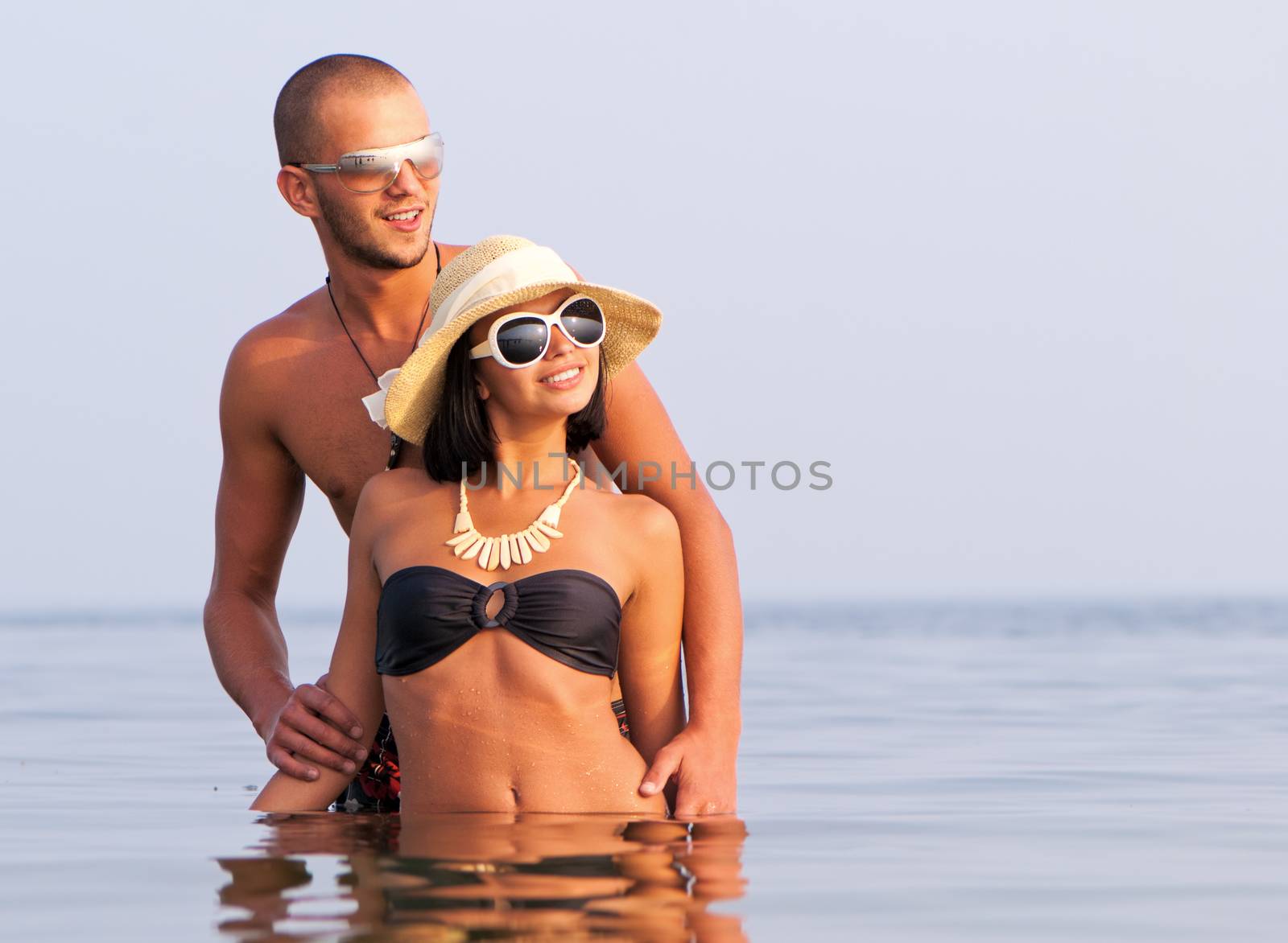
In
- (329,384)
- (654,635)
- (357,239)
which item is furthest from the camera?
(329,384)

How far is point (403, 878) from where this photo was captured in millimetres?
3533

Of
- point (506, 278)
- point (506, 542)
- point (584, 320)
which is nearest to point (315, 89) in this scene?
point (506, 278)

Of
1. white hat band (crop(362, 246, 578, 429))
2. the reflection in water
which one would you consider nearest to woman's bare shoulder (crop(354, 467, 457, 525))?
white hat band (crop(362, 246, 578, 429))

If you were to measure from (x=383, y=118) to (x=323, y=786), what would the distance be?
6.40ft

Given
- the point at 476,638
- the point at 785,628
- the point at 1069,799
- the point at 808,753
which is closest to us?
the point at 476,638

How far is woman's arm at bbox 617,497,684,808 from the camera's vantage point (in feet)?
14.1

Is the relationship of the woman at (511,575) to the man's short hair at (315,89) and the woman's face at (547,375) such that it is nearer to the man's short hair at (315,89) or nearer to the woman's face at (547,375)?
the woman's face at (547,375)

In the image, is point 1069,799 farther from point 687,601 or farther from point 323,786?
point 323,786

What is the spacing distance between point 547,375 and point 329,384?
46.2 inches

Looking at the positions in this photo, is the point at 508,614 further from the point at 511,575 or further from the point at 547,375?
the point at 547,375

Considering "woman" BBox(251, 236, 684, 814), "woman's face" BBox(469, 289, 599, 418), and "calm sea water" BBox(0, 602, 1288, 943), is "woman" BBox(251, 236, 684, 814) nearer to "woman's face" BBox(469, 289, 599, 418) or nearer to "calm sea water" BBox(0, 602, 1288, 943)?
"woman's face" BBox(469, 289, 599, 418)

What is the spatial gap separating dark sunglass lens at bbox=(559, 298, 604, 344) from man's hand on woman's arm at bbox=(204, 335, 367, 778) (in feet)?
4.49

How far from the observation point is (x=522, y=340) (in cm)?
420

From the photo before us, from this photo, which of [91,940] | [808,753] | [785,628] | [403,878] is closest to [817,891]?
[403,878]
